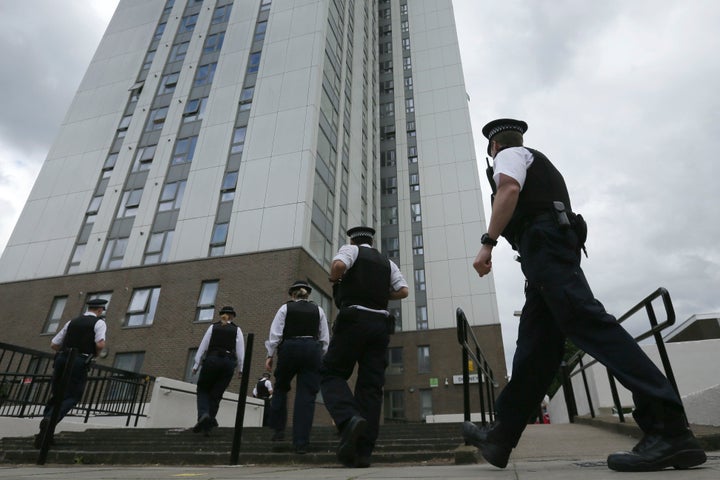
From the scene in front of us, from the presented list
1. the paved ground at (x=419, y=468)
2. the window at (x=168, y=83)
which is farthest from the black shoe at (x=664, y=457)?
the window at (x=168, y=83)

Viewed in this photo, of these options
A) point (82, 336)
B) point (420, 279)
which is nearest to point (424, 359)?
point (420, 279)

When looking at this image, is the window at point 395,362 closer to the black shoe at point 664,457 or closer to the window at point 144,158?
the window at point 144,158

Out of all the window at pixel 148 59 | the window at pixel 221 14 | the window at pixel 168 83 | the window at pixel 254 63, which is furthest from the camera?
the window at pixel 221 14

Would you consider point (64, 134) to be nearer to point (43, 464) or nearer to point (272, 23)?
point (272, 23)

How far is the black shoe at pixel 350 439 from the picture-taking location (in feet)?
9.86

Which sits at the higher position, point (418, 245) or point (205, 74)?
point (205, 74)

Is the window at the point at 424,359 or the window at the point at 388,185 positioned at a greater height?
the window at the point at 388,185

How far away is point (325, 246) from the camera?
859 inches

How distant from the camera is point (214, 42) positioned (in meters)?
27.2

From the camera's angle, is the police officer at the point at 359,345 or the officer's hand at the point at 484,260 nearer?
the officer's hand at the point at 484,260

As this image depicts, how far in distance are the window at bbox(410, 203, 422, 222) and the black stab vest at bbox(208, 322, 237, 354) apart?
92.6 ft

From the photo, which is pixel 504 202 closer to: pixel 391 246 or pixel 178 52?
pixel 178 52

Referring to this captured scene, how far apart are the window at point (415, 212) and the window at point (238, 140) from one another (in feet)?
52.4

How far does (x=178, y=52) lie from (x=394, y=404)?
86.1 feet
